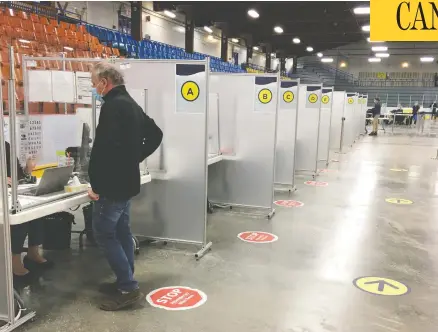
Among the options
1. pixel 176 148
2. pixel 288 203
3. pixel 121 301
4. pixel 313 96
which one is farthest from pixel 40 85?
pixel 313 96

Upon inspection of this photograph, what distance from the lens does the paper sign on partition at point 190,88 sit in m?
3.58

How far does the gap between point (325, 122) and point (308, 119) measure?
1.35 metres

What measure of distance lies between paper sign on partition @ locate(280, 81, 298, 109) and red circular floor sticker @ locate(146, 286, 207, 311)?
3.74 metres

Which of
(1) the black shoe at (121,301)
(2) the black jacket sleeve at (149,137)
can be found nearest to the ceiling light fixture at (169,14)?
(2) the black jacket sleeve at (149,137)

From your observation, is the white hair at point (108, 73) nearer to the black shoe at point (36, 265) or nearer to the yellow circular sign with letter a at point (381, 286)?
the black shoe at point (36, 265)

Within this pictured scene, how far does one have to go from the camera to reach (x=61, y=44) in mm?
8773

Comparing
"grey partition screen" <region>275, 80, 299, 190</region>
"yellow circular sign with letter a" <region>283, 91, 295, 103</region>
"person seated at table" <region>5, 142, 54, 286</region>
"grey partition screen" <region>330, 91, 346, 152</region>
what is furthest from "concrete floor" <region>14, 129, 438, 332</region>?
"grey partition screen" <region>330, 91, 346, 152</region>

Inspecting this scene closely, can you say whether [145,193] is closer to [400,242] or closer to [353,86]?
[400,242]

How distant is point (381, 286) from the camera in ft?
10.5

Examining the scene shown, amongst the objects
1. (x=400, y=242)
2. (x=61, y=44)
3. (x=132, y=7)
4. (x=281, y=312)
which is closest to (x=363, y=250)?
(x=400, y=242)

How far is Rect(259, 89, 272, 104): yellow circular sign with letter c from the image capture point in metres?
4.93

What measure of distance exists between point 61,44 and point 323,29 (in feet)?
48.6

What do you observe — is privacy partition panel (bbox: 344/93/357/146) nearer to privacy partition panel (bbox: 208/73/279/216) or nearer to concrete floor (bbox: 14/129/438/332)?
concrete floor (bbox: 14/129/438/332)

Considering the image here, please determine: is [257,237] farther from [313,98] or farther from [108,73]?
[313,98]
